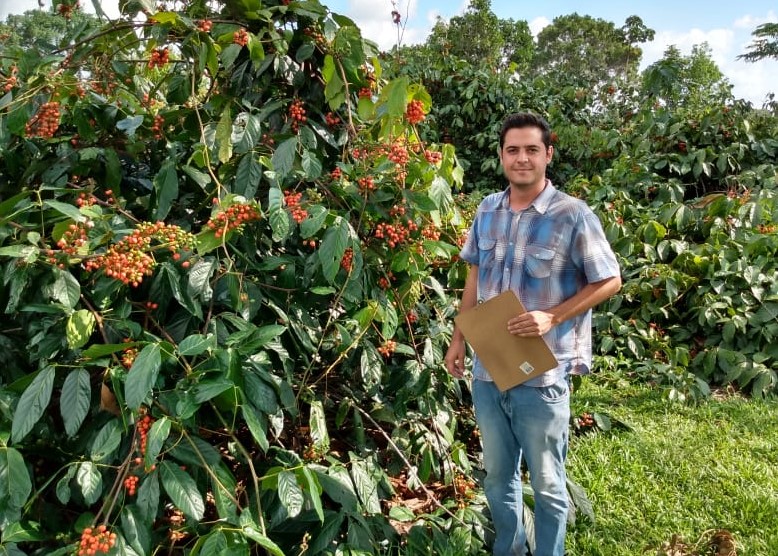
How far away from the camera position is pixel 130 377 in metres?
1.38

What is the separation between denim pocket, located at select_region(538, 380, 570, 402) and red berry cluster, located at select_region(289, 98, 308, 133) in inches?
43.8

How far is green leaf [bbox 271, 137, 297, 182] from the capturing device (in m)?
1.93

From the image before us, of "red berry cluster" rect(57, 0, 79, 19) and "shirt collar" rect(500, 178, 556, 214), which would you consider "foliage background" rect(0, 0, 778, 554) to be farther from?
"shirt collar" rect(500, 178, 556, 214)

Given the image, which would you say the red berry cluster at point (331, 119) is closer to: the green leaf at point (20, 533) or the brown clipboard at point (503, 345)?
the brown clipboard at point (503, 345)

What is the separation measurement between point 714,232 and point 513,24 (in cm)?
2194

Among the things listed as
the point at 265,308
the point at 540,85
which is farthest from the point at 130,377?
the point at 540,85

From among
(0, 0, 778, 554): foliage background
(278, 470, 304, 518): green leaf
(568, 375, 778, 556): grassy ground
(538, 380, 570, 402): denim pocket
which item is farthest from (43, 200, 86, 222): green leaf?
(568, 375, 778, 556): grassy ground

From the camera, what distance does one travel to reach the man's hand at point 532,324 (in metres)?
1.81

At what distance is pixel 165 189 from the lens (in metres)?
1.91

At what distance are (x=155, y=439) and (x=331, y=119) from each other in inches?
48.8

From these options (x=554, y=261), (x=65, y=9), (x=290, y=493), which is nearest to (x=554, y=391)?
(x=554, y=261)

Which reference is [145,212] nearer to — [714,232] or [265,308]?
[265,308]

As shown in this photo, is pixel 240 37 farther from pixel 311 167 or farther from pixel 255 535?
pixel 255 535

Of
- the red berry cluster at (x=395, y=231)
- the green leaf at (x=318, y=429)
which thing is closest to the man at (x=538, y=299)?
the red berry cluster at (x=395, y=231)
